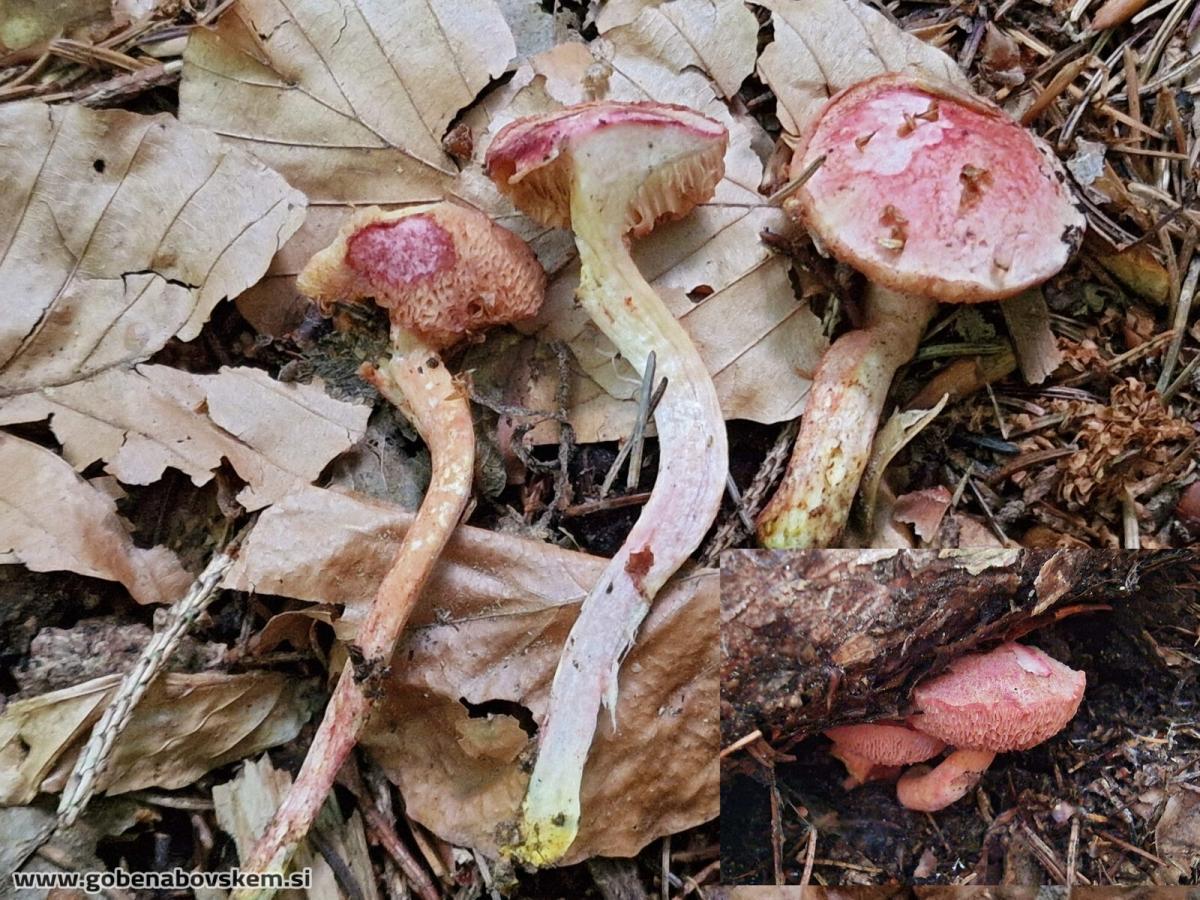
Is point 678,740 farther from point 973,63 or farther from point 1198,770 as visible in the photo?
point 973,63

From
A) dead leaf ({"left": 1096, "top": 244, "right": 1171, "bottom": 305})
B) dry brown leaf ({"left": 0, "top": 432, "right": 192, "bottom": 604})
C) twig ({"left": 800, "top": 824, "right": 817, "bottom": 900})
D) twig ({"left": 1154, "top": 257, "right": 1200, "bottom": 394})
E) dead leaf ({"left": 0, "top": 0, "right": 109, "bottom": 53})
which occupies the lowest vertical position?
twig ({"left": 800, "top": 824, "right": 817, "bottom": 900})

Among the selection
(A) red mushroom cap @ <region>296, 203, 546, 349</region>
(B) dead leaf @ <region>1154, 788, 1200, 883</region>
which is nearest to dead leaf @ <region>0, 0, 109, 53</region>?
→ (A) red mushroom cap @ <region>296, 203, 546, 349</region>

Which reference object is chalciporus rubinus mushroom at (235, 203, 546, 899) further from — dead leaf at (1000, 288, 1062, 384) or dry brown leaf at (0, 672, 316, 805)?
dead leaf at (1000, 288, 1062, 384)

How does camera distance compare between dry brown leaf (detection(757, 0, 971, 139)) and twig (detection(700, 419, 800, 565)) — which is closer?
twig (detection(700, 419, 800, 565))

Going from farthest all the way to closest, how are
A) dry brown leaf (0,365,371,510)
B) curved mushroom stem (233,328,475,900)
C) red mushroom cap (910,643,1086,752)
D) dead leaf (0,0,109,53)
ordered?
1. dead leaf (0,0,109,53)
2. dry brown leaf (0,365,371,510)
3. curved mushroom stem (233,328,475,900)
4. red mushroom cap (910,643,1086,752)

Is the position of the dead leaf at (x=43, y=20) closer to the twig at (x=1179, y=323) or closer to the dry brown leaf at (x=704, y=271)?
the dry brown leaf at (x=704, y=271)

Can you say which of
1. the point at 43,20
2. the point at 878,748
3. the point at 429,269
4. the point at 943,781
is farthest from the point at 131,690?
the point at 43,20

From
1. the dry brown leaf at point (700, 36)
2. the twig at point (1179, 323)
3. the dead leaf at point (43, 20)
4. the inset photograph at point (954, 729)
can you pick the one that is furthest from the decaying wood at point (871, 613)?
the dead leaf at point (43, 20)
